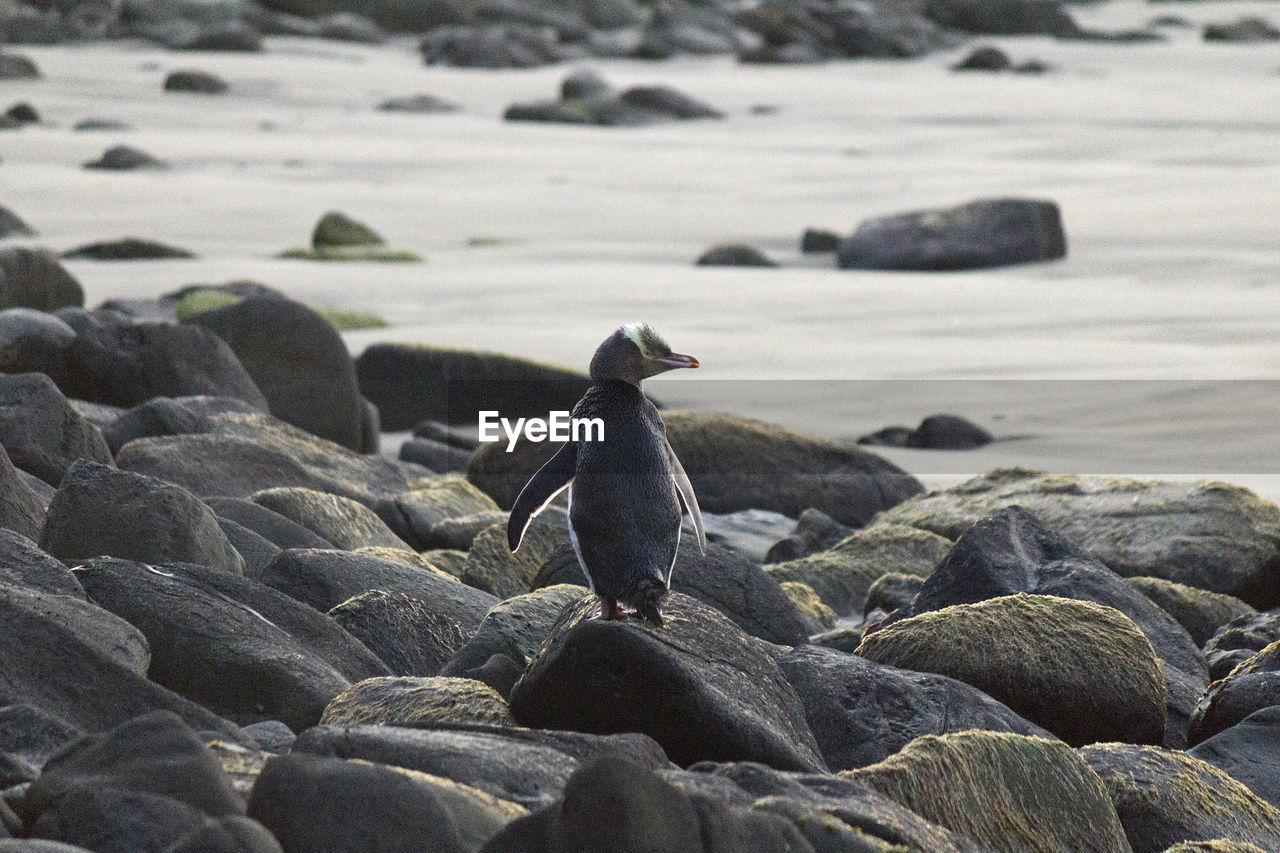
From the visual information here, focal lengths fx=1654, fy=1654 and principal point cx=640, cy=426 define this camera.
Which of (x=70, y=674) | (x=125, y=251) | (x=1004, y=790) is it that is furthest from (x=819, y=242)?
(x=70, y=674)

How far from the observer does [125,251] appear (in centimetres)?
1252

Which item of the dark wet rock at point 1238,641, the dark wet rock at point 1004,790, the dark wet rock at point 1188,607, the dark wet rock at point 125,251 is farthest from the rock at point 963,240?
the dark wet rock at point 1004,790

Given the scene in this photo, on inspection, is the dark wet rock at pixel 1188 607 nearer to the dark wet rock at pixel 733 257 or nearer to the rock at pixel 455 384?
the rock at pixel 455 384

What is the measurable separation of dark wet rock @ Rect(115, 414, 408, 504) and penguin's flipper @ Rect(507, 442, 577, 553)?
2509 millimetres

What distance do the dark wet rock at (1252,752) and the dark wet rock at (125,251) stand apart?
9.90m

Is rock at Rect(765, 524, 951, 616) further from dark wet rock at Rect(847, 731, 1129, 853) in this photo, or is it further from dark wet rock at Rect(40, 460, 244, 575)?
dark wet rock at Rect(847, 731, 1129, 853)

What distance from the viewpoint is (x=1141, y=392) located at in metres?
8.84

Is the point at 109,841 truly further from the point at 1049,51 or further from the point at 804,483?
the point at 1049,51

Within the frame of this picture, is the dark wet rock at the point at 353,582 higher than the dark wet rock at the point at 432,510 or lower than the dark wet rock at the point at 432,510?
higher

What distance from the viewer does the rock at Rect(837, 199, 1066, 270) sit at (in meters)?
12.6

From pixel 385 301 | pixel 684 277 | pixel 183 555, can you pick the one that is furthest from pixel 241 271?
pixel 183 555

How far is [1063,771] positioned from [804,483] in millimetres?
4036

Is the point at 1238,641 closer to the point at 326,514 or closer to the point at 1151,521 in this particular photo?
the point at 1151,521

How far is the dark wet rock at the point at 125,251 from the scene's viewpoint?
1248 centimetres
